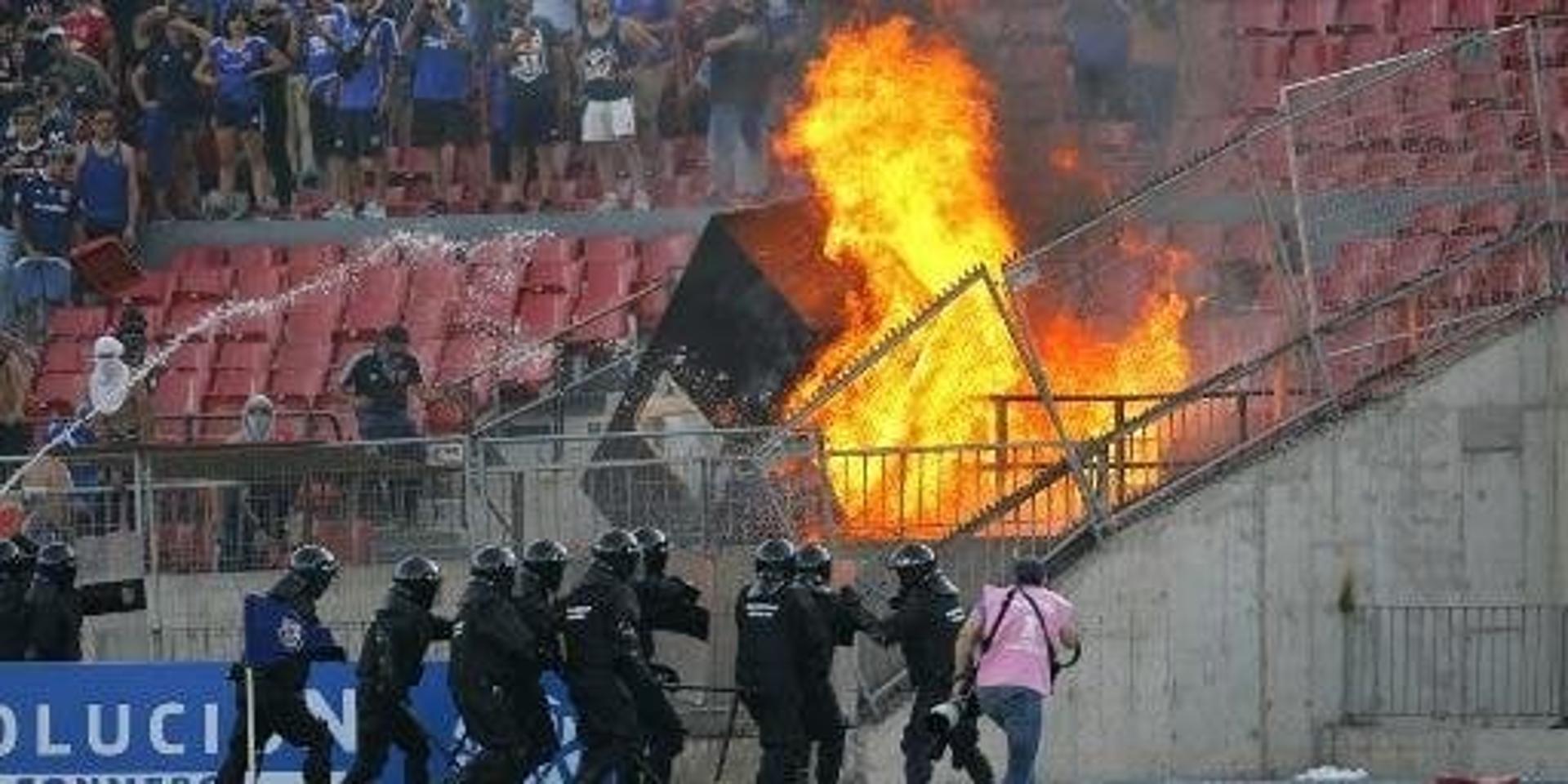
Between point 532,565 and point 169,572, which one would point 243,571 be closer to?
point 169,572

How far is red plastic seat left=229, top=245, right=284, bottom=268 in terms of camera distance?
36.7 meters

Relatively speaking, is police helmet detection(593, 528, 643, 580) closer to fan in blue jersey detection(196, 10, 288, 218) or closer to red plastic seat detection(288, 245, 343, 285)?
red plastic seat detection(288, 245, 343, 285)

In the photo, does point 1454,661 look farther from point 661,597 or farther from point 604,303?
point 604,303

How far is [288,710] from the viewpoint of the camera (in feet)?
85.7

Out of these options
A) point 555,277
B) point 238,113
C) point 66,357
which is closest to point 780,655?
point 555,277

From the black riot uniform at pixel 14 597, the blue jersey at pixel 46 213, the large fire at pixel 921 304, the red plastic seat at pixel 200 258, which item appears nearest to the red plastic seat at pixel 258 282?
the red plastic seat at pixel 200 258

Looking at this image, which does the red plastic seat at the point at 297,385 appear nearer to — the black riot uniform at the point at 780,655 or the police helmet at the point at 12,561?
the police helmet at the point at 12,561

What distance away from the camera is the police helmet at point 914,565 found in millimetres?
26156

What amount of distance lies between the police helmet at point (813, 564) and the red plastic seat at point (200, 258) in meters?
11.5

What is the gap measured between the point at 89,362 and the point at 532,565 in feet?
33.6

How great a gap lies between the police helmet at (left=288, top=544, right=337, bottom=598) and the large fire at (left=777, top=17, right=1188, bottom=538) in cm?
312

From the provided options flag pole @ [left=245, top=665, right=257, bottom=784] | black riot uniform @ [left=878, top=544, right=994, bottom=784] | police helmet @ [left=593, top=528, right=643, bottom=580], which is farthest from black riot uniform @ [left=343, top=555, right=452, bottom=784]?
black riot uniform @ [left=878, top=544, right=994, bottom=784]

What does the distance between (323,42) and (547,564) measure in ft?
39.2

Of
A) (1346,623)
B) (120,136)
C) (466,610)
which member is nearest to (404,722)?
(466,610)
